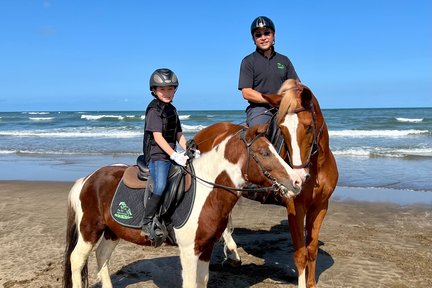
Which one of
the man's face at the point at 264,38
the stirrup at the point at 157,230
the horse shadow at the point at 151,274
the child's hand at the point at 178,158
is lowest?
the horse shadow at the point at 151,274

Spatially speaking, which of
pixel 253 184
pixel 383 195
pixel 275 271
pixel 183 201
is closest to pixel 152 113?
pixel 183 201

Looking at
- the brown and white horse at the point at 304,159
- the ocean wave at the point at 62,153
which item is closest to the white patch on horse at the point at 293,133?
the brown and white horse at the point at 304,159

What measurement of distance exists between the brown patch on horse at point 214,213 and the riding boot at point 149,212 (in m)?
0.45

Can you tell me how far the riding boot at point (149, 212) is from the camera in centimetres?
363

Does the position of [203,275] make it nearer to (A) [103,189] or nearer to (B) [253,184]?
(B) [253,184]

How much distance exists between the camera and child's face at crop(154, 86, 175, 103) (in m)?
3.83

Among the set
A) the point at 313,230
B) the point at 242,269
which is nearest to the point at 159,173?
the point at 313,230

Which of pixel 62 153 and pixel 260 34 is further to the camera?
pixel 62 153

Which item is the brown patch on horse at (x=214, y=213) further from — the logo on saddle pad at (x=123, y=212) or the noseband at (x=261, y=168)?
the logo on saddle pad at (x=123, y=212)

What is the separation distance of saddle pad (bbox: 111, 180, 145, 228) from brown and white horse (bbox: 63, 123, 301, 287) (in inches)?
2.8

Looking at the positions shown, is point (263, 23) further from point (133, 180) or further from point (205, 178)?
point (133, 180)

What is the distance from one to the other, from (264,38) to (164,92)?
5.13 feet

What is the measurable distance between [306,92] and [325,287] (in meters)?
2.61

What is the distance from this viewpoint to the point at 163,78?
3762 mm
